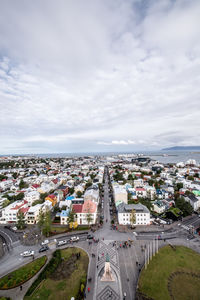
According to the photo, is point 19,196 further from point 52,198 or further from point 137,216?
point 137,216

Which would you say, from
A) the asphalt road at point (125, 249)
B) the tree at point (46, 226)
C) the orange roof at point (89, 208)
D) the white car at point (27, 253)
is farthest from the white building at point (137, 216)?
the white car at point (27, 253)

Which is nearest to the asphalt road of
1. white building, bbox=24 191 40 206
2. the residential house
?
the residential house

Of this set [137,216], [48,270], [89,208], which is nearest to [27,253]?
[48,270]

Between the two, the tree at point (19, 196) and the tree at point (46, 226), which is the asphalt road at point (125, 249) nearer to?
the tree at point (46, 226)

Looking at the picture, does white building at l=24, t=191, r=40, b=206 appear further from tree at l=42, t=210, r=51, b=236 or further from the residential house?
tree at l=42, t=210, r=51, b=236

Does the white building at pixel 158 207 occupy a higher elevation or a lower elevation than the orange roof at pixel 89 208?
lower

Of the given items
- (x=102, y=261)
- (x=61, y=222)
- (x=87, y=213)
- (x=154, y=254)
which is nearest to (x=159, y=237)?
(x=154, y=254)

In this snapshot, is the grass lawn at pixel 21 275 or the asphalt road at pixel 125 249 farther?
the asphalt road at pixel 125 249
